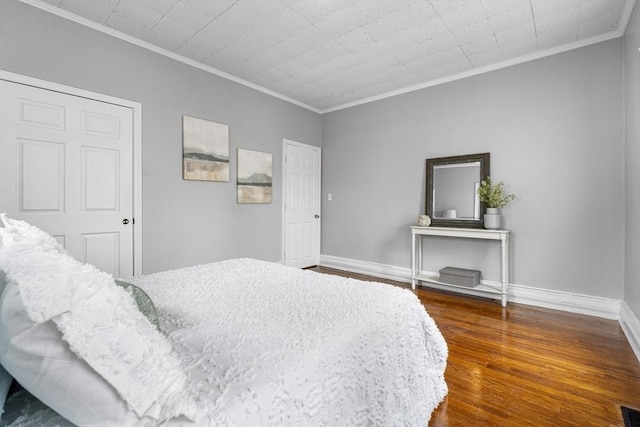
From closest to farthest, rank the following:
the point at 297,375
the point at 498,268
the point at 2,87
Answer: the point at 297,375
the point at 2,87
the point at 498,268

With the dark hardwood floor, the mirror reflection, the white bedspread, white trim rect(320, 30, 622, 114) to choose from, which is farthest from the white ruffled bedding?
white trim rect(320, 30, 622, 114)

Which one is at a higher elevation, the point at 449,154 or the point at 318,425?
the point at 449,154

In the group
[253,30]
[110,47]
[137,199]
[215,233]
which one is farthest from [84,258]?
[253,30]

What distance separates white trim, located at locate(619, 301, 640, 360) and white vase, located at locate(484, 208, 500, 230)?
49.4 inches

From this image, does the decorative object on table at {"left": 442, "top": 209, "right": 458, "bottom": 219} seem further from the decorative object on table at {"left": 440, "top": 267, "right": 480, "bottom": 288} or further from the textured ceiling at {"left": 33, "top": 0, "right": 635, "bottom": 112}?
the textured ceiling at {"left": 33, "top": 0, "right": 635, "bottom": 112}

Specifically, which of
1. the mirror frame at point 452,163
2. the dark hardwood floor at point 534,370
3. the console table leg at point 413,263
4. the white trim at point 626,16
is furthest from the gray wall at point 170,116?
the white trim at point 626,16

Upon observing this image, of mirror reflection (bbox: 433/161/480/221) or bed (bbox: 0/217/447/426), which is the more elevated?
mirror reflection (bbox: 433/161/480/221)

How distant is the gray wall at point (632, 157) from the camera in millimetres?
2410

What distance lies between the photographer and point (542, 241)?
10.9 ft

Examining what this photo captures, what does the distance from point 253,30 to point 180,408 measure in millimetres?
3212

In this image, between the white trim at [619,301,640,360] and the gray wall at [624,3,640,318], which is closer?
the white trim at [619,301,640,360]

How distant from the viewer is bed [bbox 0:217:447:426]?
0.68 meters

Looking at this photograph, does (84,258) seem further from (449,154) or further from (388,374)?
(449,154)

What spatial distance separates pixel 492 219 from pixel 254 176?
3.06 meters
